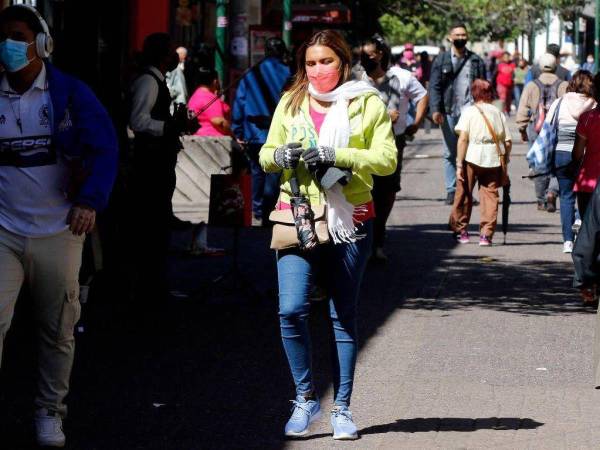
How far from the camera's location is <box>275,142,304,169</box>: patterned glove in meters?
6.29

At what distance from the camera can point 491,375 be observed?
8211mm

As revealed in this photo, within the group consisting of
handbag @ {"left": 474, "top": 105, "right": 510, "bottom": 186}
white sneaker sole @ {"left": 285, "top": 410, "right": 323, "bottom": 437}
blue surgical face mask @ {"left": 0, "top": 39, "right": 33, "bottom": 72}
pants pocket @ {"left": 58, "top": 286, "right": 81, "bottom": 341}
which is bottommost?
white sneaker sole @ {"left": 285, "top": 410, "right": 323, "bottom": 437}

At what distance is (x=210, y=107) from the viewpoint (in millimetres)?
16375

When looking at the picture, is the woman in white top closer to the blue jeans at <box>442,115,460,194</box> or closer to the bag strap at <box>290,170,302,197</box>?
the blue jeans at <box>442,115,460,194</box>

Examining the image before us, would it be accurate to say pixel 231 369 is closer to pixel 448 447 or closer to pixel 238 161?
pixel 448 447

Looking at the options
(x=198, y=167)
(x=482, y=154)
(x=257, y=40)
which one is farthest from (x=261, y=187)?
(x=257, y=40)

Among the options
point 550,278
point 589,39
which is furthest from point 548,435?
point 589,39

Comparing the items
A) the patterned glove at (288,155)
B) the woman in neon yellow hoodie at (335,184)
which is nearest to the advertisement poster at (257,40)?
the woman in neon yellow hoodie at (335,184)

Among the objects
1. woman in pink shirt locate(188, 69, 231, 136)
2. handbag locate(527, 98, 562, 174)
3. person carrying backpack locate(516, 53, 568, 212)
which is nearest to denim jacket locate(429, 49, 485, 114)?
person carrying backpack locate(516, 53, 568, 212)

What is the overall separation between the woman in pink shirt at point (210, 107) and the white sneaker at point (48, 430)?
23.6 feet

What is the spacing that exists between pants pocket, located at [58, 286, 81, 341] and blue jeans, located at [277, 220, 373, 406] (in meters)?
0.87

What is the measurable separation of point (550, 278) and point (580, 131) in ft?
5.14

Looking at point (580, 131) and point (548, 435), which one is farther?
point (580, 131)

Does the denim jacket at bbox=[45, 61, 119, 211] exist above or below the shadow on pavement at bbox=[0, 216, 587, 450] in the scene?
above
